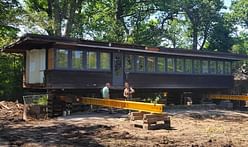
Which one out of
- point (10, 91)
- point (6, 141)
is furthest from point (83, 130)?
point (10, 91)

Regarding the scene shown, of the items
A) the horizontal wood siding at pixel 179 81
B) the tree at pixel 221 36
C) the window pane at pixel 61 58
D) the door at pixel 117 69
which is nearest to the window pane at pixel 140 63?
the horizontal wood siding at pixel 179 81

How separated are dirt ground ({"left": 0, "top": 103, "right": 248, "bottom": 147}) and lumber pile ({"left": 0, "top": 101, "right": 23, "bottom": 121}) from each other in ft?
5.71

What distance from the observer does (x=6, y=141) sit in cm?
1412

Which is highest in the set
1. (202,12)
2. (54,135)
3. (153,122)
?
(202,12)

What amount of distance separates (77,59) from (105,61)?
87.1 inches

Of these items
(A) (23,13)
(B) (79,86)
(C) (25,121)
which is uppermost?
(A) (23,13)

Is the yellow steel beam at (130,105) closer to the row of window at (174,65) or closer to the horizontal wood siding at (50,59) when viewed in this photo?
the horizontal wood siding at (50,59)

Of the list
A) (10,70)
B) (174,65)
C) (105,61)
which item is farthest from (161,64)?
(10,70)

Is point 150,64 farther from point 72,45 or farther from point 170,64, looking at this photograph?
point 72,45

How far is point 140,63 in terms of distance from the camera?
2745cm

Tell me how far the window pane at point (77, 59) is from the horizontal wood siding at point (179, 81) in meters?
3.92

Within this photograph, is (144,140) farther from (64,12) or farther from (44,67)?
(64,12)

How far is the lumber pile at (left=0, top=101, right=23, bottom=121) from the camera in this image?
74.3 ft

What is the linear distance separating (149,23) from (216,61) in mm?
19707
